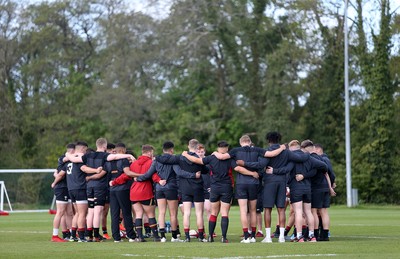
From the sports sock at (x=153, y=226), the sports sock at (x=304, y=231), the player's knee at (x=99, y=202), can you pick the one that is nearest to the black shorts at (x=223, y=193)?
the sports sock at (x=153, y=226)

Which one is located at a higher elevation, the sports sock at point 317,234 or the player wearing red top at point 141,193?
the player wearing red top at point 141,193

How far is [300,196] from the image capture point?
21047 mm

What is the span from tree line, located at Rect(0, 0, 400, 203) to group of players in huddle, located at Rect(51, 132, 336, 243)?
1277 inches

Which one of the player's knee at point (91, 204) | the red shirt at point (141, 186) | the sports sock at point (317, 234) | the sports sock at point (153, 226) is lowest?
the sports sock at point (317, 234)

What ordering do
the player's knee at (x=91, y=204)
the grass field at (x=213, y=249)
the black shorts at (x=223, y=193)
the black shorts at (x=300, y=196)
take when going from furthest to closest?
the player's knee at (x=91, y=204) < the black shorts at (x=300, y=196) < the black shorts at (x=223, y=193) < the grass field at (x=213, y=249)

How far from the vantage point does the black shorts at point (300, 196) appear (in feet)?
68.9

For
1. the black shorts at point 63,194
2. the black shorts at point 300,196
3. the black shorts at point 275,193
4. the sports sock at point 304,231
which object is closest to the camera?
the black shorts at point 275,193

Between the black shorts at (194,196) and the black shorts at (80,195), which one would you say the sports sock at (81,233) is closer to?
the black shorts at (80,195)

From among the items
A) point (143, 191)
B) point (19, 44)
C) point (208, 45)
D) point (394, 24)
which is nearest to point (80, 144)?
point (143, 191)

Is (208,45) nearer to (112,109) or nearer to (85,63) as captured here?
(112,109)

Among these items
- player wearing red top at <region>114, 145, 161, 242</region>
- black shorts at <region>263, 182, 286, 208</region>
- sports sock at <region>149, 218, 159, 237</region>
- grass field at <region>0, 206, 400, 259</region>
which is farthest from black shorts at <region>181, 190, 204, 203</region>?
black shorts at <region>263, 182, 286, 208</region>

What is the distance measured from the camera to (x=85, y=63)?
6931cm

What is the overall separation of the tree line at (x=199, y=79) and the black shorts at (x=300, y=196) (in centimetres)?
3249

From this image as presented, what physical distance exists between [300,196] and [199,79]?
4184cm
